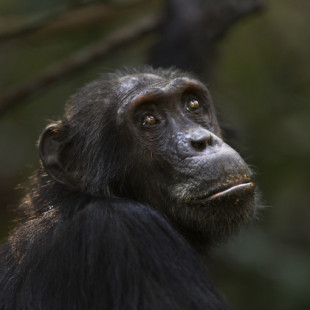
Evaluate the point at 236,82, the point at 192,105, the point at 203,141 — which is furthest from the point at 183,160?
the point at 236,82

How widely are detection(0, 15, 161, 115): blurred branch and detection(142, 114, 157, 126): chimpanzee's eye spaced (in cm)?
310

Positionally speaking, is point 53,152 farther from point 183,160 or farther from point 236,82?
point 236,82

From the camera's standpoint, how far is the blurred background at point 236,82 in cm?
891

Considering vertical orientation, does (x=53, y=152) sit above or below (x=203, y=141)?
above

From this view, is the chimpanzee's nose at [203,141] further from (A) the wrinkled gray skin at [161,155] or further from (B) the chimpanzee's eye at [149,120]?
(B) the chimpanzee's eye at [149,120]

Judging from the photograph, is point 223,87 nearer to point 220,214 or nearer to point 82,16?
point 82,16

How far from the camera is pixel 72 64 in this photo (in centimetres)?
823

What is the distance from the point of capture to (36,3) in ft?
26.7

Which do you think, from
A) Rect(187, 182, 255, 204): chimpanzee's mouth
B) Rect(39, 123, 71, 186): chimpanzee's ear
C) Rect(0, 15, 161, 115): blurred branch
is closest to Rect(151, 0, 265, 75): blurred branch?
Rect(0, 15, 161, 115): blurred branch

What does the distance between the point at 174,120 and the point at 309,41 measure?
657cm

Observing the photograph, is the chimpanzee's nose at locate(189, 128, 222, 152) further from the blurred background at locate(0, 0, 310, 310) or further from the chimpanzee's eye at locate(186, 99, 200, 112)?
the blurred background at locate(0, 0, 310, 310)

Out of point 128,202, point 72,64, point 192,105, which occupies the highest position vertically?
point 72,64

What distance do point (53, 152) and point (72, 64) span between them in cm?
310

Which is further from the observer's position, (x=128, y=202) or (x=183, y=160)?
(x=183, y=160)
